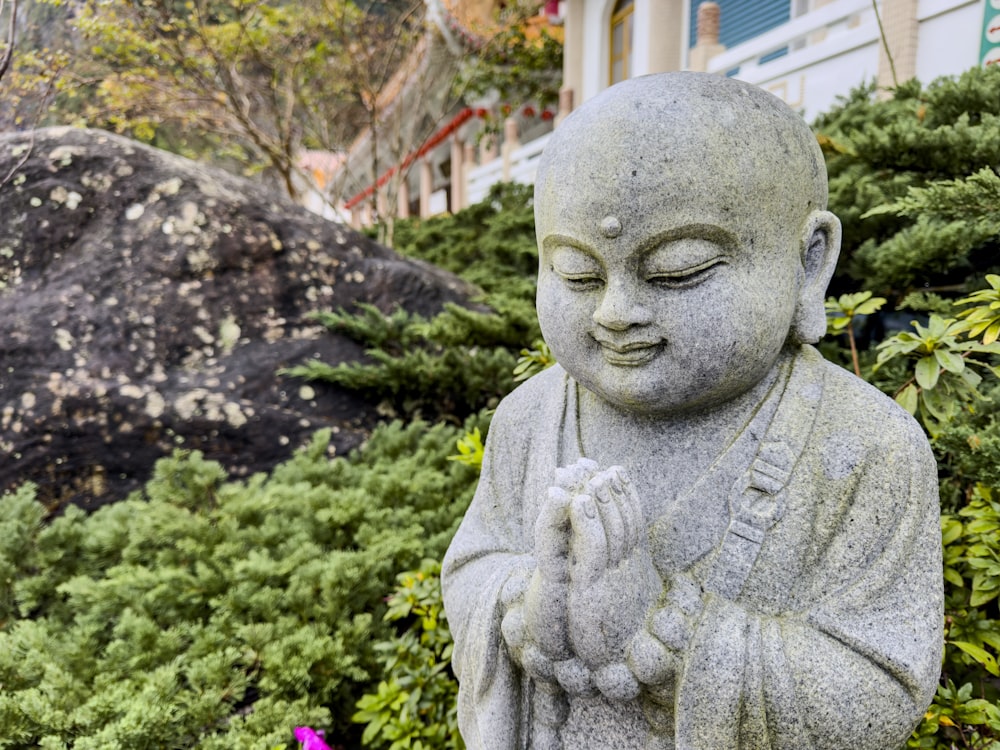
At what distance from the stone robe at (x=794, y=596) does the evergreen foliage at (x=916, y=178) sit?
2.04m

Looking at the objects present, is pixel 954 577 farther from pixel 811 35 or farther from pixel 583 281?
pixel 811 35

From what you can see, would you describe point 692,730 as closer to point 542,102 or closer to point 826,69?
point 826,69

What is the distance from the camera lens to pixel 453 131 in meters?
13.4

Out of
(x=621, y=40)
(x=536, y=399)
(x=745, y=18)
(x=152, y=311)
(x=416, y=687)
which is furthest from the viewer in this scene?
(x=621, y=40)

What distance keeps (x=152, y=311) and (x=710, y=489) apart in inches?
162

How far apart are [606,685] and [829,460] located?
1.89 feet

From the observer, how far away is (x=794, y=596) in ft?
4.31

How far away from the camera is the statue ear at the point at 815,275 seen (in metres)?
1.43

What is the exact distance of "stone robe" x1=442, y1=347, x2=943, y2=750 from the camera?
1.23 meters

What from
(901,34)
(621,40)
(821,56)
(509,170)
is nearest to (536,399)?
(901,34)

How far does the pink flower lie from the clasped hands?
1261mm

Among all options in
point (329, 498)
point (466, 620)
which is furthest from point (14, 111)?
point (466, 620)

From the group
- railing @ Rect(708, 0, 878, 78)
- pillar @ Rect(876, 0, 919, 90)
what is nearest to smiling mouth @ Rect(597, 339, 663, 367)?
pillar @ Rect(876, 0, 919, 90)

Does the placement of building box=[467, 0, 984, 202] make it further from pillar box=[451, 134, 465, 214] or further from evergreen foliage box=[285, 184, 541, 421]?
pillar box=[451, 134, 465, 214]
